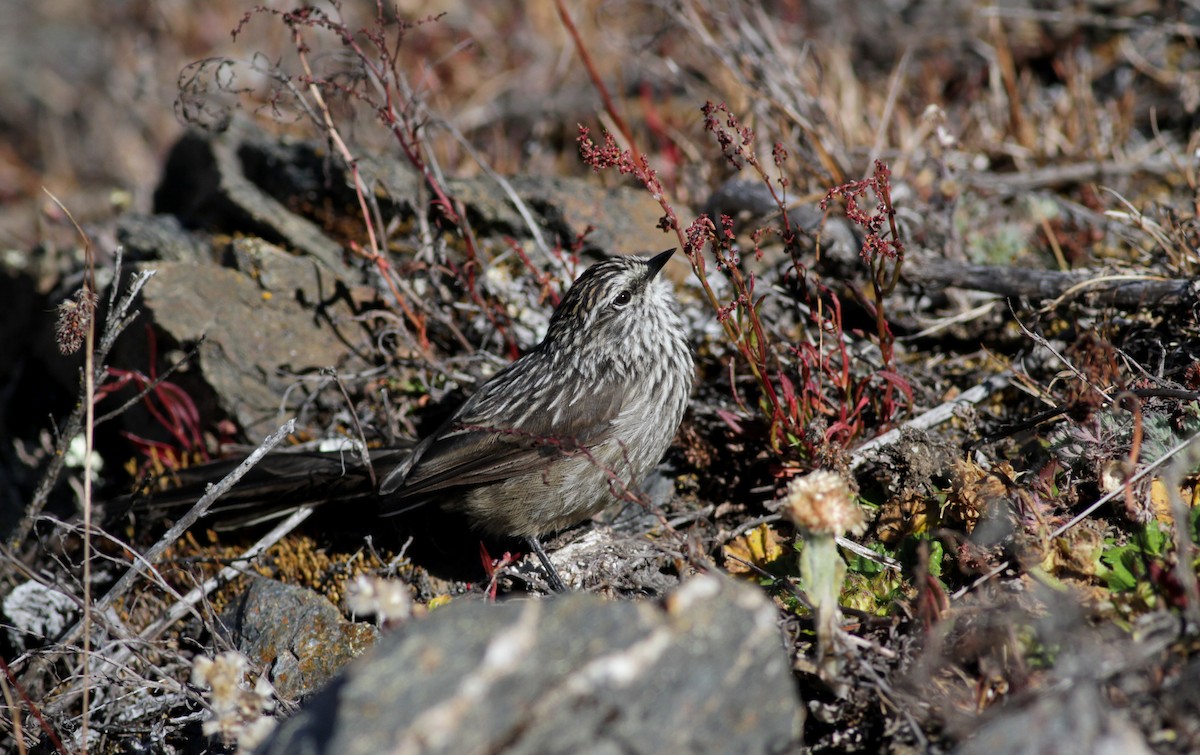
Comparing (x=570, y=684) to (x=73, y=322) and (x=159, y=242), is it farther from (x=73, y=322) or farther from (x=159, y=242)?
(x=159, y=242)

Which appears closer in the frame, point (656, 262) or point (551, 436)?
point (551, 436)

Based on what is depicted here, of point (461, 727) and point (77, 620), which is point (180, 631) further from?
point (461, 727)

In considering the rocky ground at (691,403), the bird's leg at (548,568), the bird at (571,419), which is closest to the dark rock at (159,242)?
the rocky ground at (691,403)

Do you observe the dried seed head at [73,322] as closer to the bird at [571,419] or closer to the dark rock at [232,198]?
the bird at [571,419]

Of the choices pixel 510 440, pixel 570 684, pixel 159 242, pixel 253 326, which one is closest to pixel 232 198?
pixel 159 242

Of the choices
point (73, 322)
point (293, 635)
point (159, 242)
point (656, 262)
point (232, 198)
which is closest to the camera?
point (73, 322)

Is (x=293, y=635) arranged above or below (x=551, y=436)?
below

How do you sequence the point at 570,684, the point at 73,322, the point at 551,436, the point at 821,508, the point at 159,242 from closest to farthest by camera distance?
the point at 570,684 < the point at 821,508 < the point at 73,322 < the point at 551,436 < the point at 159,242

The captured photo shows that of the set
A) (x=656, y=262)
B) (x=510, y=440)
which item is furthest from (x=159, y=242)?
(x=656, y=262)

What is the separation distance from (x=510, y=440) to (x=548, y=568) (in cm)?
69

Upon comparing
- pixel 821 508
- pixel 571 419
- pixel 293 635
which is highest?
pixel 821 508

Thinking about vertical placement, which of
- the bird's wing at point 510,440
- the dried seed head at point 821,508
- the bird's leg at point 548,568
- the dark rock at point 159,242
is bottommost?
the bird's leg at point 548,568

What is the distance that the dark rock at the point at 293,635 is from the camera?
4.53 m

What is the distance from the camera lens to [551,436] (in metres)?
4.91
